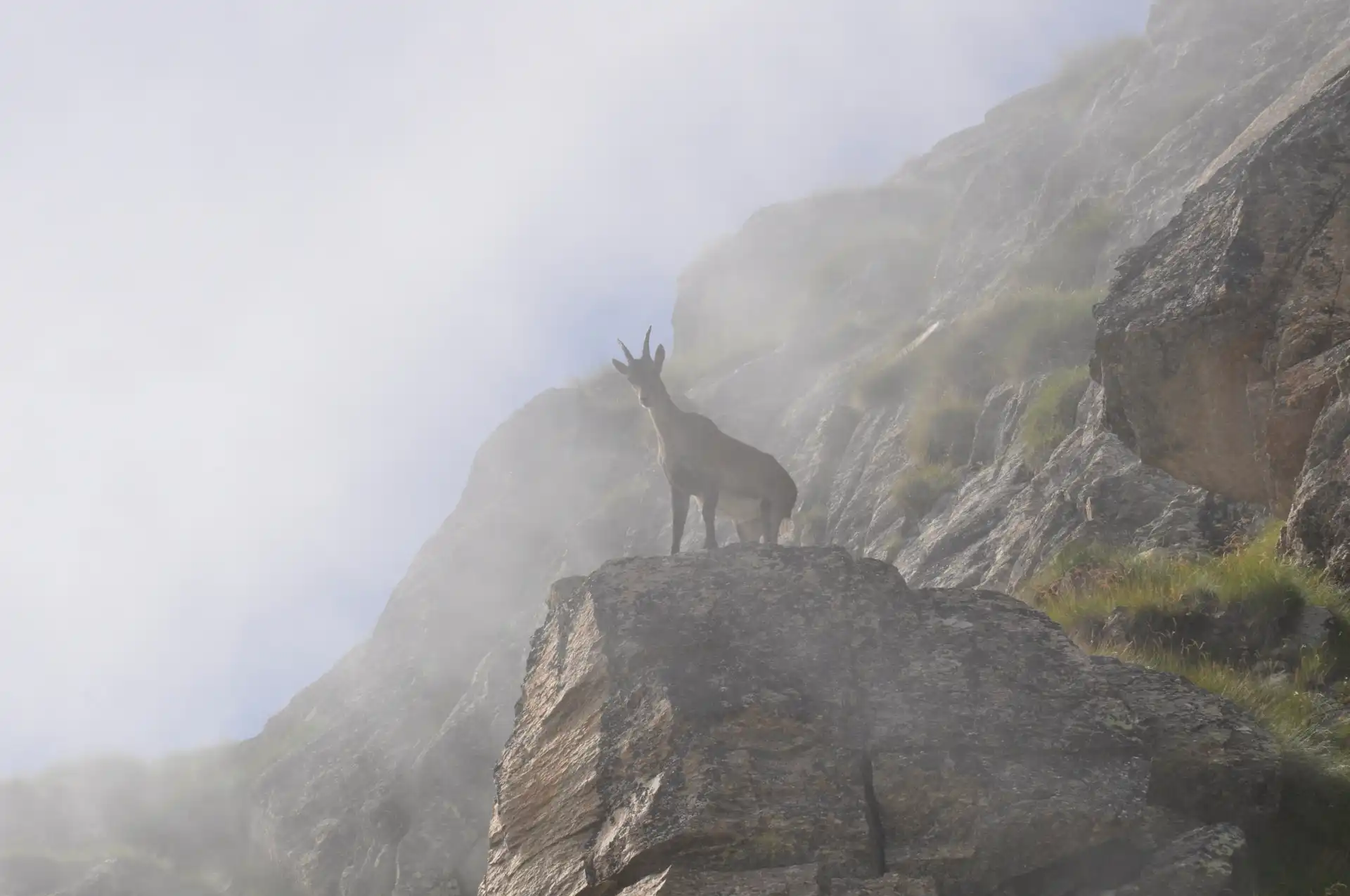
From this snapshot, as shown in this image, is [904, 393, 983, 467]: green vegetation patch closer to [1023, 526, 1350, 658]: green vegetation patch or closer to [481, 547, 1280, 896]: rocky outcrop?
[1023, 526, 1350, 658]: green vegetation patch

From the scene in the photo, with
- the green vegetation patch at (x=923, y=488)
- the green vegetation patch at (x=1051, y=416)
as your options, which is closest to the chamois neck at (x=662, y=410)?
the green vegetation patch at (x=923, y=488)

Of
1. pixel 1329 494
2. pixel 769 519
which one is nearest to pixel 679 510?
pixel 769 519

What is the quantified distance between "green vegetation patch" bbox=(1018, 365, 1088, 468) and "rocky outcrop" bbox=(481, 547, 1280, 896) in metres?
6.55

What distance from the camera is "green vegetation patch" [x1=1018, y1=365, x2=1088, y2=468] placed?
13.0 metres

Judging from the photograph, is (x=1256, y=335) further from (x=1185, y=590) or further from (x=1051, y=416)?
(x=1051, y=416)

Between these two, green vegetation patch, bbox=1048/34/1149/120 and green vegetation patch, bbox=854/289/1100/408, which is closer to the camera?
green vegetation patch, bbox=854/289/1100/408

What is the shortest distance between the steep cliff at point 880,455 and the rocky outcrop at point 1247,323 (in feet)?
0.77

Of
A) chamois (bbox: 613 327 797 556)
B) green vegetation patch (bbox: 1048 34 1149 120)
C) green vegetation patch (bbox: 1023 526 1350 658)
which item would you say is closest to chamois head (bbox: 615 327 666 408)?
chamois (bbox: 613 327 797 556)

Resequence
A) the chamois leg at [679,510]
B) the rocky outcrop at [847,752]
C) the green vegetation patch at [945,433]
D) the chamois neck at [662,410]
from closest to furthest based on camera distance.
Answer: the rocky outcrop at [847,752] < the chamois leg at [679,510] < the chamois neck at [662,410] < the green vegetation patch at [945,433]

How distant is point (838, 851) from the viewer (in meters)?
5.36

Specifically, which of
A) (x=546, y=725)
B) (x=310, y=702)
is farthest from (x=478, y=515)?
(x=546, y=725)

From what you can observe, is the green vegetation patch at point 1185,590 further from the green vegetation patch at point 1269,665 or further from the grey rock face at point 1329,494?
the grey rock face at point 1329,494

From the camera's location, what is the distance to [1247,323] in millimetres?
7270

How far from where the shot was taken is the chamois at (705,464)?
13320 mm
